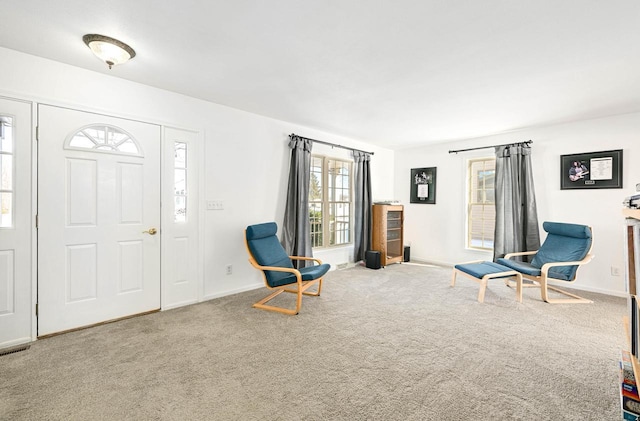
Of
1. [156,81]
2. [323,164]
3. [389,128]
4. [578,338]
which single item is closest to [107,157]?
[156,81]

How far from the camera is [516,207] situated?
4512mm

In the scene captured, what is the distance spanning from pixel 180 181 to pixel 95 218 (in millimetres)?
922

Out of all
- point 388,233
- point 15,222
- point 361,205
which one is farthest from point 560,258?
point 15,222

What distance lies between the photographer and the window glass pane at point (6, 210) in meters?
2.41

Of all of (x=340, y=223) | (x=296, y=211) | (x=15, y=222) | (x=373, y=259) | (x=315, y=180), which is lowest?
(x=373, y=259)

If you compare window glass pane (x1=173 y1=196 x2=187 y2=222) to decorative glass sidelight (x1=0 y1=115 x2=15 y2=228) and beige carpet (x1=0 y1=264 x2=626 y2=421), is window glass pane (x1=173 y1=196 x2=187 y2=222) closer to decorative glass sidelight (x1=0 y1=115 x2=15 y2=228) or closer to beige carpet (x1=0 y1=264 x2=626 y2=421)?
beige carpet (x1=0 y1=264 x2=626 y2=421)

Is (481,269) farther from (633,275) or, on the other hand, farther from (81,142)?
(81,142)

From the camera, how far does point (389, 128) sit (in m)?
4.72

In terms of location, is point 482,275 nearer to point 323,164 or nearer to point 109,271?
point 323,164

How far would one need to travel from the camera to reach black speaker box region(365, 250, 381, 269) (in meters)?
5.35

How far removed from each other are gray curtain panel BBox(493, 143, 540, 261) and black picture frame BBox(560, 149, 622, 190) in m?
0.44

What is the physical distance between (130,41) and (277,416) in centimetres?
295

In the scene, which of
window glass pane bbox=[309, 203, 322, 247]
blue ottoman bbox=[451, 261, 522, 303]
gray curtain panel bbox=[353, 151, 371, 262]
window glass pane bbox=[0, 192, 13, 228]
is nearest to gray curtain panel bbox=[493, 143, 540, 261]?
blue ottoman bbox=[451, 261, 522, 303]

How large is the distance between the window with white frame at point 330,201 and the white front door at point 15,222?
135 inches
